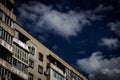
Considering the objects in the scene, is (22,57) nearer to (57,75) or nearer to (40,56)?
(40,56)

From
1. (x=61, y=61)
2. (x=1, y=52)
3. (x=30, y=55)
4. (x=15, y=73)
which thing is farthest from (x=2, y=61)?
(x=61, y=61)

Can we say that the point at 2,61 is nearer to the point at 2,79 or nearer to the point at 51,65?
the point at 2,79

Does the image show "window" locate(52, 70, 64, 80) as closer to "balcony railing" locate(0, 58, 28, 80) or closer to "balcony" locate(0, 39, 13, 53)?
"balcony railing" locate(0, 58, 28, 80)

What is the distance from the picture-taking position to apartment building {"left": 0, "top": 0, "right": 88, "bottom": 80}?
3896cm

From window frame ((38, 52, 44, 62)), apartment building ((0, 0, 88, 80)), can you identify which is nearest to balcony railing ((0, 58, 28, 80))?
apartment building ((0, 0, 88, 80))

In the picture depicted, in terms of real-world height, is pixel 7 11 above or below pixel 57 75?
above

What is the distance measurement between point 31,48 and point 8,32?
35.9ft

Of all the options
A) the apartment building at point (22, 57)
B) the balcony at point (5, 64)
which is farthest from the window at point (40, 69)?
the balcony at point (5, 64)

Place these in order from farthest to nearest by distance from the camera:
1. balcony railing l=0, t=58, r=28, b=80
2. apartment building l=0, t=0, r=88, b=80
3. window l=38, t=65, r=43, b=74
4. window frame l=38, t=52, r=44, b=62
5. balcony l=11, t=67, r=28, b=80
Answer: window frame l=38, t=52, r=44, b=62, window l=38, t=65, r=43, b=74, balcony l=11, t=67, r=28, b=80, apartment building l=0, t=0, r=88, b=80, balcony railing l=0, t=58, r=28, b=80

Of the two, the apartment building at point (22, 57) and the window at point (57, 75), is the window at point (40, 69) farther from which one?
the window at point (57, 75)

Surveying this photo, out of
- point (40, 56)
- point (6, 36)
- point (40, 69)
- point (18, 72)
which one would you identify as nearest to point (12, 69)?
point (18, 72)

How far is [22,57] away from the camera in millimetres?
44125

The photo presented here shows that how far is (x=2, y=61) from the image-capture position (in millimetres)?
37688

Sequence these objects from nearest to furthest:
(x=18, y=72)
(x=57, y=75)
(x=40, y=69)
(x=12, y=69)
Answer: (x=12, y=69) → (x=18, y=72) → (x=40, y=69) → (x=57, y=75)
